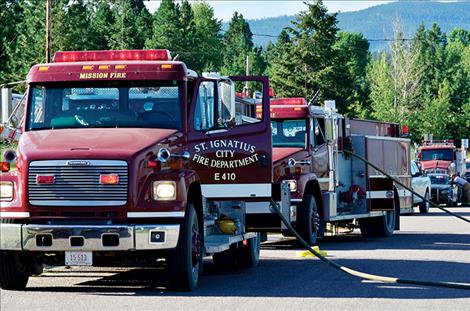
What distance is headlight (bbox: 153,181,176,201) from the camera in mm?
13492

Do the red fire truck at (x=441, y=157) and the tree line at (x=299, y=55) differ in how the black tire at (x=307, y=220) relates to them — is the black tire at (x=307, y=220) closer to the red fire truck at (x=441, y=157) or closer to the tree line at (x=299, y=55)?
the red fire truck at (x=441, y=157)

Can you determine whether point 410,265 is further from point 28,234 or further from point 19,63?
point 19,63

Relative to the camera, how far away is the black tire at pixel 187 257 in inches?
539

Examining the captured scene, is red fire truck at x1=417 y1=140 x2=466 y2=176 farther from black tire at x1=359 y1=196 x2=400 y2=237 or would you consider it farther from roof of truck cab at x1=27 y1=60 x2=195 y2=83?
roof of truck cab at x1=27 y1=60 x2=195 y2=83

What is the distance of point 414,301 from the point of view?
43.3 ft

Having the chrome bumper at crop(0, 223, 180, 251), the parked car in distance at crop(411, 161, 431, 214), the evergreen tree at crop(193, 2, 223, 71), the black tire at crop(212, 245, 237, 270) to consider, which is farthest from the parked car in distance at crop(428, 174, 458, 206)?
the evergreen tree at crop(193, 2, 223, 71)

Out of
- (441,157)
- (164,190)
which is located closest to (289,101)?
(164,190)

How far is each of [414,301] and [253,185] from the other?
3.22 m

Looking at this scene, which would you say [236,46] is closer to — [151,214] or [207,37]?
[207,37]

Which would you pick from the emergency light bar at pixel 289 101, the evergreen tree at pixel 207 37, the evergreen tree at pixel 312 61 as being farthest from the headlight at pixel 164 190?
the evergreen tree at pixel 207 37

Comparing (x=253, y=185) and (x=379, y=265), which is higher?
(x=253, y=185)

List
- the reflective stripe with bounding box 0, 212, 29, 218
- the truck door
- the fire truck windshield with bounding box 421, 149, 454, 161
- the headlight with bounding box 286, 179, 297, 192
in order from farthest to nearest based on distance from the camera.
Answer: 1. the fire truck windshield with bounding box 421, 149, 454, 161
2. the headlight with bounding box 286, 179, 297, 192
3. the truck door
4. the reflective stripe with bounding box 0, 212, 29, 218

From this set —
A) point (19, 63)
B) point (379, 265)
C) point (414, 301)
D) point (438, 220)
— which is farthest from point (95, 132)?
point (19, 63)

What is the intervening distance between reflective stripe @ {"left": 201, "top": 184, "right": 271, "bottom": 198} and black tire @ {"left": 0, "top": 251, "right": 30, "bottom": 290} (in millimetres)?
2592
